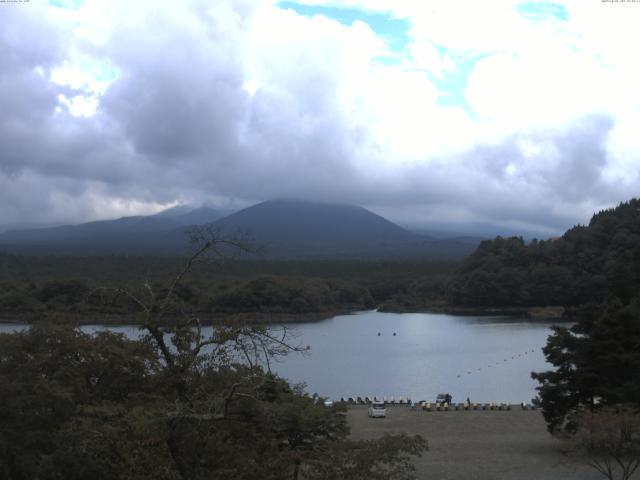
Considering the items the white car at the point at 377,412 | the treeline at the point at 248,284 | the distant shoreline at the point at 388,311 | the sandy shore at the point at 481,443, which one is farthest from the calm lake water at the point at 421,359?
the sandy shore at the point at 481,443

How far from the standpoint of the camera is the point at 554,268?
6425 centimetres

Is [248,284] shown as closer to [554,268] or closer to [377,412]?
[554,268]

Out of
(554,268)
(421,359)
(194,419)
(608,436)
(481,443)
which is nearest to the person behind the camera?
(194,419)

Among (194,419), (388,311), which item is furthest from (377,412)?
(388,311)

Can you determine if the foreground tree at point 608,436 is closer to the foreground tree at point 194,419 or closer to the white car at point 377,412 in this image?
the foreground tree at point 194,419

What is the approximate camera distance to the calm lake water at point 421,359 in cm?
2856

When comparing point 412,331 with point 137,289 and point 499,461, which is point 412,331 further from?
point 137,289

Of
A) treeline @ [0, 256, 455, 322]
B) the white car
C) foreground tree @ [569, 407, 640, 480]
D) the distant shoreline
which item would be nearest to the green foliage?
foreground tree @ [569, 407, 640, 480]

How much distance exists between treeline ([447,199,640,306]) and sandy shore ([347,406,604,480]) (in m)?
43.6

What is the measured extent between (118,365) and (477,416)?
46.2 ft

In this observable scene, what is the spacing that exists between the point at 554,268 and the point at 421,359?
31.5 meters

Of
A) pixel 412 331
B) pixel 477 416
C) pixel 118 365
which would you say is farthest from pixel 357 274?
pixel 118 365

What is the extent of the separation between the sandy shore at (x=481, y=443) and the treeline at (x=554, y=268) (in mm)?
43561

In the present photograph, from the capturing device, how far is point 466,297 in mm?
67125
